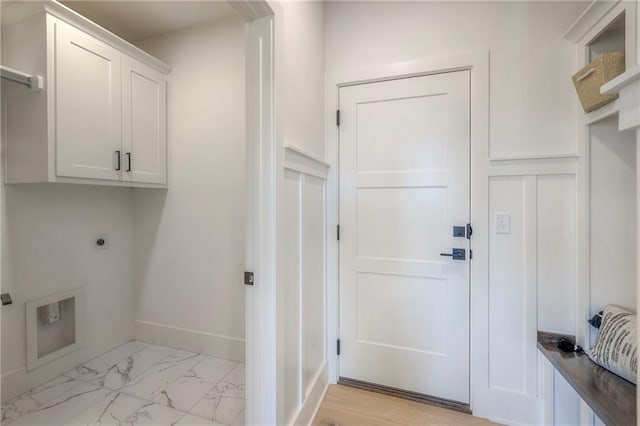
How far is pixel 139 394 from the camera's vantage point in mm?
1769

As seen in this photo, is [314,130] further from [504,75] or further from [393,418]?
[393,418]

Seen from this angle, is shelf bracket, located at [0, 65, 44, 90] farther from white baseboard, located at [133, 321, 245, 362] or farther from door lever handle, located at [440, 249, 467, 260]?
door lever handle, located at [440, 249, 467, 260]

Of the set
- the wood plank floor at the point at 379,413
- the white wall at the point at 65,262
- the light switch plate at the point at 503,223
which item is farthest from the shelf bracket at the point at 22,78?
the light switch plate at the point at 503,223

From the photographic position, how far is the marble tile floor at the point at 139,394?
157cm

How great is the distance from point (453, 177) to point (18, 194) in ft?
9.10

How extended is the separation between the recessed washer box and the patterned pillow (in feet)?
10.5

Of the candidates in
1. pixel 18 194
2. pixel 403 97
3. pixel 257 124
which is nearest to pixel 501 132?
pixel 403 97

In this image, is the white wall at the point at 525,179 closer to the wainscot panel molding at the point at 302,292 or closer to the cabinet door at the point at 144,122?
the wainscot panel molding at the point at 302,292

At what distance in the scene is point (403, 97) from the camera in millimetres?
1801

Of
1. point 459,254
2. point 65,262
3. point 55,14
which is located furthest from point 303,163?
point 65,262

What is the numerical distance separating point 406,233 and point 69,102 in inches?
88.4

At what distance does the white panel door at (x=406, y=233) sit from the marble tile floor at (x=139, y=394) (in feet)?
2.80

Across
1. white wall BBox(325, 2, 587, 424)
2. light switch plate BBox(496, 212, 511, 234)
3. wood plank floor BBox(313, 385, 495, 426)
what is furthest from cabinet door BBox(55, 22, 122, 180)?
light switch plate BBox(496, 212, 511, 234)

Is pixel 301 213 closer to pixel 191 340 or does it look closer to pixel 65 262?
pixel 191 340
